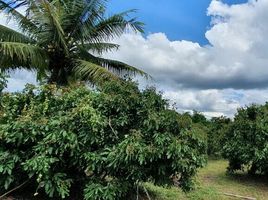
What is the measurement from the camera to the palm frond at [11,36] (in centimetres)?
1253

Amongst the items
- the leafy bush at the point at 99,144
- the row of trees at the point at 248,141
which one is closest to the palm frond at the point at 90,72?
the row of trees at the point at 248,141

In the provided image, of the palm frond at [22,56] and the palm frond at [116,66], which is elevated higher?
the palm frond at [116,66]

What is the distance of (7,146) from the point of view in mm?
6930

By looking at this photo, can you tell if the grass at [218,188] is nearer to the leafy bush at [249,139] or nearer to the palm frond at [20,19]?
the leafy bush at [249,139]

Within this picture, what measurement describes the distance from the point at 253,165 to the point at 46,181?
22.3 feet

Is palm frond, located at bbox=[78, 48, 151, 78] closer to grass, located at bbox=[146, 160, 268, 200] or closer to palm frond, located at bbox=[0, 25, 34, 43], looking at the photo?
palm frond, located at bbox=[0, 25, 34, 43]

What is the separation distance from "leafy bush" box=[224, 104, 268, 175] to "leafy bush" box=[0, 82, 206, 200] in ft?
12.7

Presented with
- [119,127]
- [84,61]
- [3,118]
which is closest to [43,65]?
[84,61]

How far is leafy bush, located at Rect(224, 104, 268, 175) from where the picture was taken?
1033 cm

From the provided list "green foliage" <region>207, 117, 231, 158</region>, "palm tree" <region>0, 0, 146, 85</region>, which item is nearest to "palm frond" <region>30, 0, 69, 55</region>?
"palm tree" <region>0, 0, 146, 85</region>

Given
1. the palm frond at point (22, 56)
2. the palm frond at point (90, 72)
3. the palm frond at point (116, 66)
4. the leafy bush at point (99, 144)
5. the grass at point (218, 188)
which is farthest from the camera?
the palm frond at point (116, 66)

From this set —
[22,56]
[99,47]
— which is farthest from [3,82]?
[99,47]

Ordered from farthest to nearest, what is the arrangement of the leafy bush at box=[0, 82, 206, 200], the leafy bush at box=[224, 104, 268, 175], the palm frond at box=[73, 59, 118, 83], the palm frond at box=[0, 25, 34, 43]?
1. the palm frond at box=[0, 25, 34, 43]
2. the palm frond at box=[73, 59, 118, 83]
3. the leafy bush at box=[224, 104, 268, 175]
4. the leafy bush at box=[0, 82, 206, 200]

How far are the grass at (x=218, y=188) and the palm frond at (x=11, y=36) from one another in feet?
22.2
